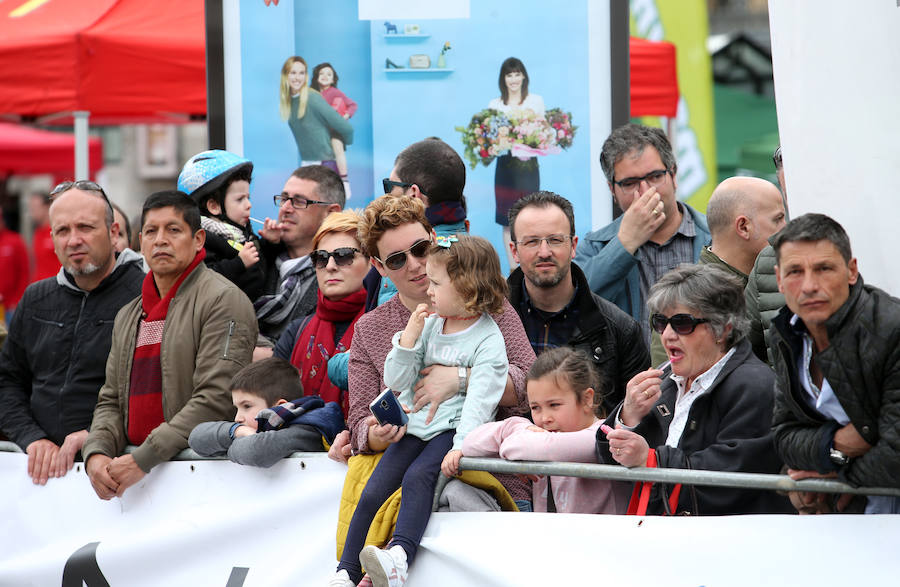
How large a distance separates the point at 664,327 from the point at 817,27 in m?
1.08

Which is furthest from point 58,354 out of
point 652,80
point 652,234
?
point 652,80

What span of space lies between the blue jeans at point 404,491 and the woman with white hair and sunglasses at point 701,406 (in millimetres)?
625

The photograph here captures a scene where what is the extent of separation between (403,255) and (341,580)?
123 centimetres

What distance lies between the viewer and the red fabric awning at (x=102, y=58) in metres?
A: 8.91

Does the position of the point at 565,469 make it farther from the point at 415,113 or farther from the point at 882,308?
the point at 415,113

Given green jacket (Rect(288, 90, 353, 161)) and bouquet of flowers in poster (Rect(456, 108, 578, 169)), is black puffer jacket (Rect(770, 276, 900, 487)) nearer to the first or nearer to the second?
bouquet of flowers in poster (Rect(456, 108, 578, 169))

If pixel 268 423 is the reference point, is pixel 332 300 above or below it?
above

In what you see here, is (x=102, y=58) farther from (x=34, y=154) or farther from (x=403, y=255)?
(x=34, y=154)

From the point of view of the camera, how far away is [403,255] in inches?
186

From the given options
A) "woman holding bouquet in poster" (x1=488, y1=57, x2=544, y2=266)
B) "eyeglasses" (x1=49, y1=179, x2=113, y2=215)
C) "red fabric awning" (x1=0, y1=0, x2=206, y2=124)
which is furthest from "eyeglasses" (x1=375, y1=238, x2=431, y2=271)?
"red fabric awning" (x1=0, y1=0, x2=206, y2=124)

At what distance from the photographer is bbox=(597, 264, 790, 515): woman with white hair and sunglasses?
3.90 m

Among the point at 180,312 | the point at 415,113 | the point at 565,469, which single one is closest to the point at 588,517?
the point at 565,469

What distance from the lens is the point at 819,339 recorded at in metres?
3.54

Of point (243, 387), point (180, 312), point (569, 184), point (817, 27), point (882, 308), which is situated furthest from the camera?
point (569, 184)
